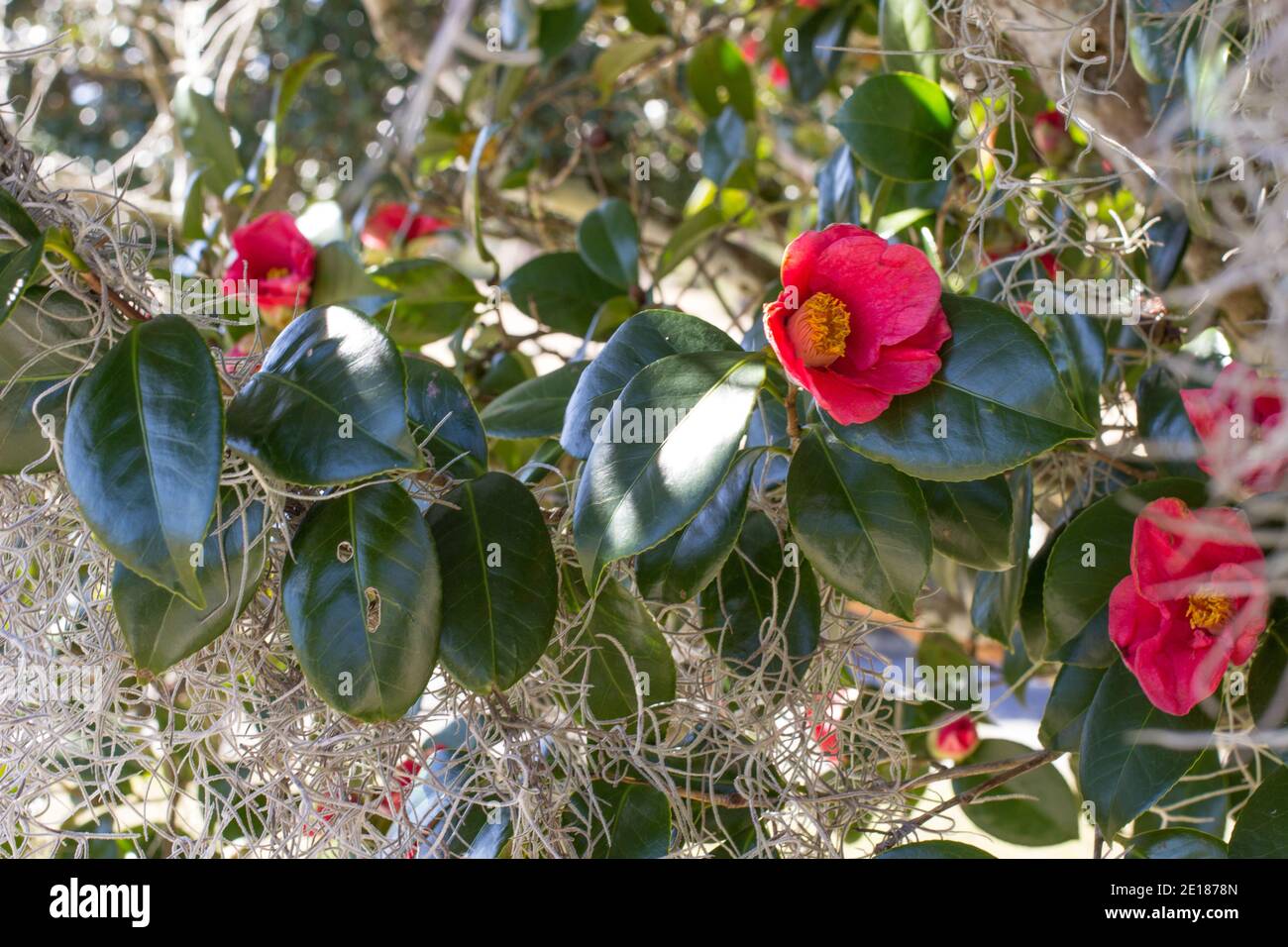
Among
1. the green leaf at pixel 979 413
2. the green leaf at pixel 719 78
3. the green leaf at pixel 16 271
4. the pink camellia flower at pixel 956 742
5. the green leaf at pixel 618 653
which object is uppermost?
the green leaf at pixel 719 78

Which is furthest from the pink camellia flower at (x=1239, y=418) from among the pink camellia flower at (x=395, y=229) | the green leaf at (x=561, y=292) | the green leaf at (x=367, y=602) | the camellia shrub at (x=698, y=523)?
the pink camellia flower at (x=395, y=229)

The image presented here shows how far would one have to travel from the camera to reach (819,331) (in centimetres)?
61

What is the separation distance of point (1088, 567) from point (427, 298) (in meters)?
0.66

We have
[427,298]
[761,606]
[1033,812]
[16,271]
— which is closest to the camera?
[16,271]

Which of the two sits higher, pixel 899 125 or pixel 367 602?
pixel 899 125

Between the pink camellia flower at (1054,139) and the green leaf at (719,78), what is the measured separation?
360mm

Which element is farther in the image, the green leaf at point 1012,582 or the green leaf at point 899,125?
the green leaf at point 899,125

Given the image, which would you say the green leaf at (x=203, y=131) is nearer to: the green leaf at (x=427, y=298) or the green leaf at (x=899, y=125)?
the green leaf at (x=427, y=298)

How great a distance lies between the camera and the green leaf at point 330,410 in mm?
546

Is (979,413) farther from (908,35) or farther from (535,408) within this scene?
(908,35)

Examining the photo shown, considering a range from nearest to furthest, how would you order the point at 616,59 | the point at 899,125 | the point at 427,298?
1. the point at 899,125
2. the point at 427,298
3. the point at 616,59

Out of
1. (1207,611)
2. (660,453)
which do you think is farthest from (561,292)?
(1207,611)

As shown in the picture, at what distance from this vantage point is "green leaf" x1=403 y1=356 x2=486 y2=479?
0.69 meters
